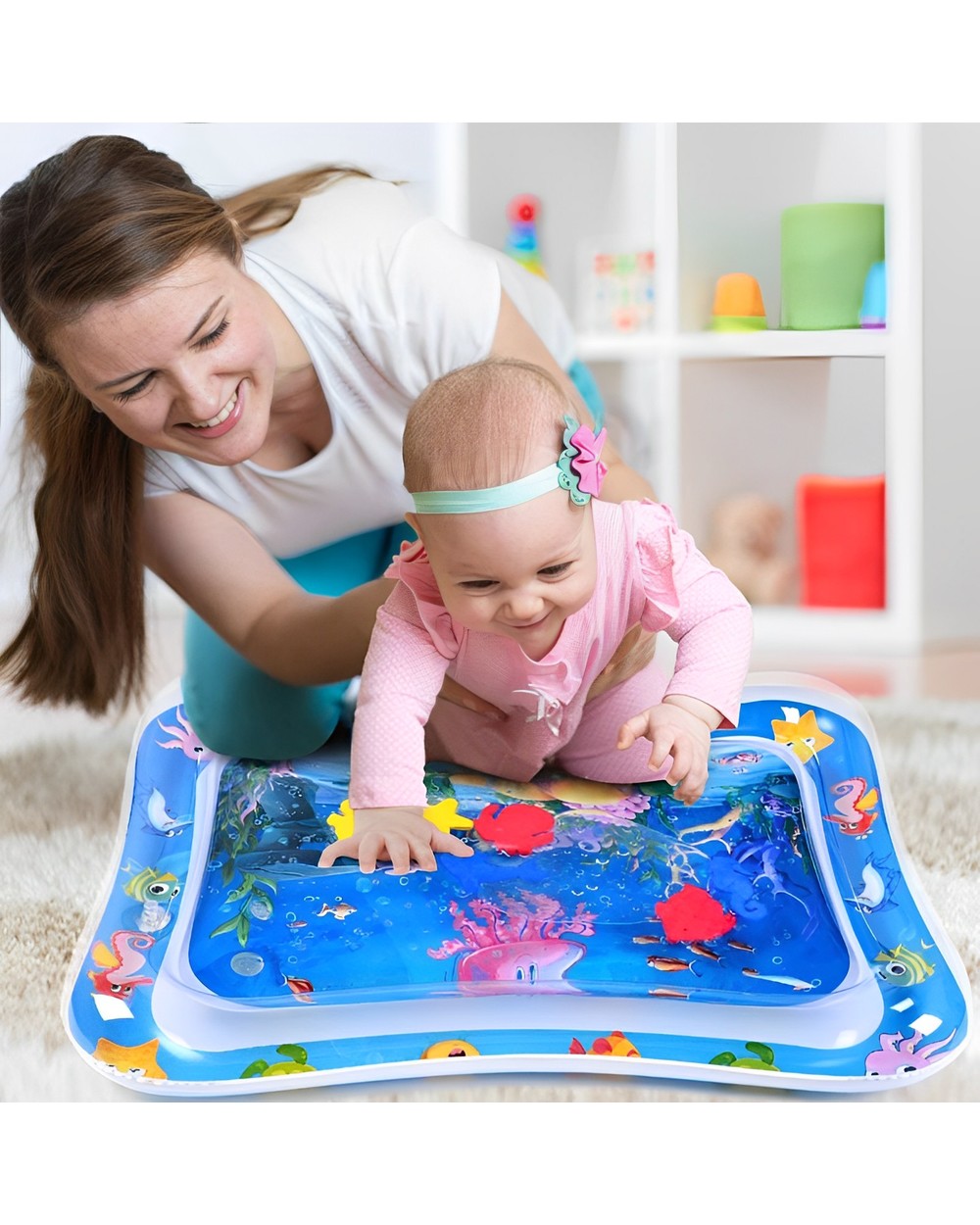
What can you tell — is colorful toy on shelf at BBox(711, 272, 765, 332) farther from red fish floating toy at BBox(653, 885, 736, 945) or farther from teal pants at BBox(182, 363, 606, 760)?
red fish floating toy at BBox(653, 885, 736, 945)

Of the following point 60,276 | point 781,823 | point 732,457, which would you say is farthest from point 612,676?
point 732,457

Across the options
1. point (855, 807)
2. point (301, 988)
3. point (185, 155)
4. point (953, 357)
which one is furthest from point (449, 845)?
point (953, 357)

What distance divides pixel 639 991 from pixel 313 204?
2.53ft

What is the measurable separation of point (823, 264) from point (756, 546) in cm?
47

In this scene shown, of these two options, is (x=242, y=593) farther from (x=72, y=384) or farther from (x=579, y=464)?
(x=579, y=464)

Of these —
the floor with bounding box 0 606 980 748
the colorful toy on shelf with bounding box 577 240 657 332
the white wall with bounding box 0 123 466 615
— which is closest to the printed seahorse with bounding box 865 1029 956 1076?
the floor with bounding box 0 606 980 748

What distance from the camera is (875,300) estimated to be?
4.78 ft

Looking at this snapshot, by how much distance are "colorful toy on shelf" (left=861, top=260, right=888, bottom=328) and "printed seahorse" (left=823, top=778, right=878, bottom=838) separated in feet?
1.66

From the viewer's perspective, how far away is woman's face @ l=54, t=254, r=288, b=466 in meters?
1.02

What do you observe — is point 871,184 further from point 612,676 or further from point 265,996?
point 265,996

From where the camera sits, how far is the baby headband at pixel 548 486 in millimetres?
932

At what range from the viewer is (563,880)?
110 centimetres

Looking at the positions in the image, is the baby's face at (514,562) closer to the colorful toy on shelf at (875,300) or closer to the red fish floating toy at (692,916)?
the red fish floating toy at (692,916)

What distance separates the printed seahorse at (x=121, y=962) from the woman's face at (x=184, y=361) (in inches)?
15.3
